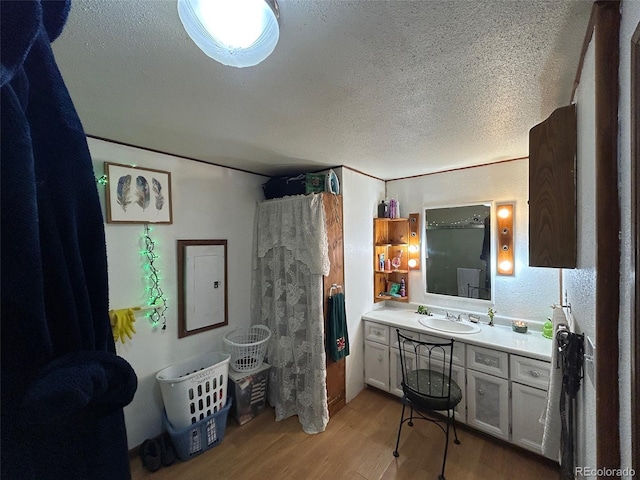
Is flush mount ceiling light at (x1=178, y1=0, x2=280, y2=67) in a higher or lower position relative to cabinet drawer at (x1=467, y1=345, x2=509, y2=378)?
higher

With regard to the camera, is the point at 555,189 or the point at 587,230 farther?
the point at 555,189

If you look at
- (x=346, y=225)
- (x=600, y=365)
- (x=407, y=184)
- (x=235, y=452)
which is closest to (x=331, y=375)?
(x=235, y=452)

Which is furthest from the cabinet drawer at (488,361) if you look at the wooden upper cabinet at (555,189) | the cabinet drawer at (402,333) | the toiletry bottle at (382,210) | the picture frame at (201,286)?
the picture frame at (201,286)

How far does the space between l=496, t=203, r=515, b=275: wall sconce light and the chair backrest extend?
893 millimetres

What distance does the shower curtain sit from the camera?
86.6 inches

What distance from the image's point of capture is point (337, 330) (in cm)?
229

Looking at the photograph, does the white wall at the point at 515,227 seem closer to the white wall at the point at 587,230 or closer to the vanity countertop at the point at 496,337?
the vanity countertop at the point at 496,337

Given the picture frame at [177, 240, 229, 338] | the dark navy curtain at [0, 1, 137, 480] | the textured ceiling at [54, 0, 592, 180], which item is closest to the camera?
the dark navy curtain at [0, 1, 137, 480]

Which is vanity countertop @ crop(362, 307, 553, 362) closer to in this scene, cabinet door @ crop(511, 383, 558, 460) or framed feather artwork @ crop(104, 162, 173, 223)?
cabinet door @ crop(511, 383, 558, 460)

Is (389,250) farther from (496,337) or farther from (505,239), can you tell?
(496,337)

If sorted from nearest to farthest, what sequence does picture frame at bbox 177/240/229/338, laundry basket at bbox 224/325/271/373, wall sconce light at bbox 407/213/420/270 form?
1. picture frame at bbox 177/240/229/338
2. laundry basket at bbox 224/325/271/373
3. wall sconce light at bbox 407/213/420/270

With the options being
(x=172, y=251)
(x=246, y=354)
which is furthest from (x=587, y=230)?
(x=172, y=251)

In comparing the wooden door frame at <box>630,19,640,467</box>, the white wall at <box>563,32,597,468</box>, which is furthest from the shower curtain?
the wooden door frame at <box>630,19,640,467</box>

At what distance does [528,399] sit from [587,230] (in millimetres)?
1606
